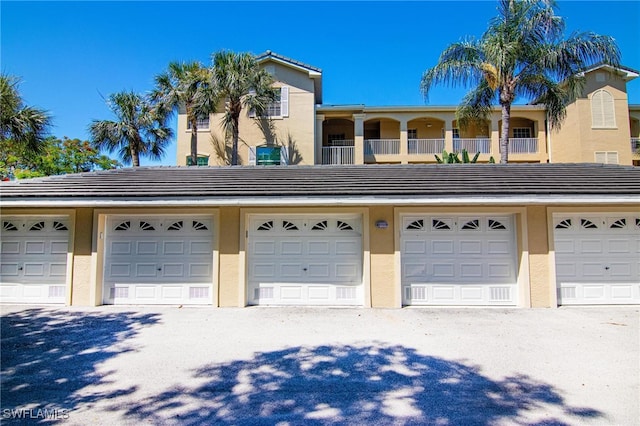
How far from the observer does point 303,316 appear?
268 inches

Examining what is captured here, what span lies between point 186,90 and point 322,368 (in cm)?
1617

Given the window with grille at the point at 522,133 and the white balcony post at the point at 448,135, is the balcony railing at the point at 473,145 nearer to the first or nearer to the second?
the white balcony post at the point at 448,135

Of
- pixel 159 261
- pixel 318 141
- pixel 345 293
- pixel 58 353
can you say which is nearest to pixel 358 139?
pixel 318 141

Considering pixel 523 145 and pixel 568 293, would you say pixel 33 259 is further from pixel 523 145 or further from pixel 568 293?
pixel 523 145

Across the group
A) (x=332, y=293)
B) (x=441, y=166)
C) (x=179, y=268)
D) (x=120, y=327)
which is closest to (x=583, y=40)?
(x=441, y=166)

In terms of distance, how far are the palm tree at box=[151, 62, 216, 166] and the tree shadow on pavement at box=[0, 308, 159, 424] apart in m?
11.5

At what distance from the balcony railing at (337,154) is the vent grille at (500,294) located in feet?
42.8

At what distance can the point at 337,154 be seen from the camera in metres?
19.6

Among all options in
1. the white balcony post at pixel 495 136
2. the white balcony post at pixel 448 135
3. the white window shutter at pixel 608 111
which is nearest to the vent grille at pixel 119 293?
the white balcony post at pixel 448 135

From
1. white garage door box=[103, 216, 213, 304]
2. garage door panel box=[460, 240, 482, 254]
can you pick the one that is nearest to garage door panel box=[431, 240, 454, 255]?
garage door panel box=[460, 240, 482, 254]

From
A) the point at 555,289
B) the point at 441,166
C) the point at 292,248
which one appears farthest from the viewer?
the point at 441,166

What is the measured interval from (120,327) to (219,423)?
4.08 metres

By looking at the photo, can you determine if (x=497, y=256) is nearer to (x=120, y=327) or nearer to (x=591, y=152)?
(x=120, y=327)

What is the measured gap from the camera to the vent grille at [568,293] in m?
7.57
